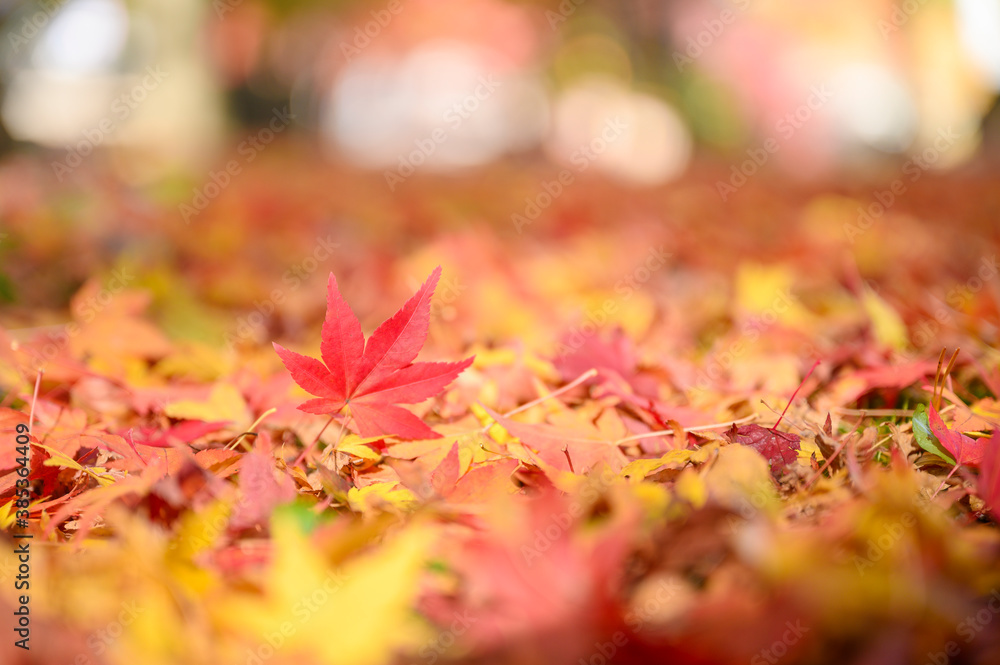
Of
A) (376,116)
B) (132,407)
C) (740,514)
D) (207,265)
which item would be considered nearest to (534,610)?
(740,514)

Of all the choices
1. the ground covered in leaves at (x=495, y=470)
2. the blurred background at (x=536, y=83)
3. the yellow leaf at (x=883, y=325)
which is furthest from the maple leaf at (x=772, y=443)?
the blurred background at (x=536, y=83)

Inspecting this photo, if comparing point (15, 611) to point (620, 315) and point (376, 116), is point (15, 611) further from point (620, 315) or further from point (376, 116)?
point (376, 116)

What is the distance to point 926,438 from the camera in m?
0.70

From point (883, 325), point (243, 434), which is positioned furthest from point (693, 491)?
point (883, 325)

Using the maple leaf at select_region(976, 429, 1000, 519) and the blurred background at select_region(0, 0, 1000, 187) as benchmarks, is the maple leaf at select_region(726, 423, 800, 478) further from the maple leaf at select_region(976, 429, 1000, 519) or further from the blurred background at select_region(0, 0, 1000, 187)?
the blurred background at select_region(0, 0, 1000, 187)

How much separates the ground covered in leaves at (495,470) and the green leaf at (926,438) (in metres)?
0.02

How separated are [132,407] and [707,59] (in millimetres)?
10097

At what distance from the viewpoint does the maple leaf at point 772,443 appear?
68 cm

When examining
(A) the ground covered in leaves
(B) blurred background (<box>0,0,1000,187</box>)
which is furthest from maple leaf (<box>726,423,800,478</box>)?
(B) blurred background (<box>0,0,1000,187</box>)

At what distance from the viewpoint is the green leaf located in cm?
69

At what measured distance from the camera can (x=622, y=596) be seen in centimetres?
50

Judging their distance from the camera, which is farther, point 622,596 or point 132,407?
point 132,407

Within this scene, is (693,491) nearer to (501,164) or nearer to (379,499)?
(379,499)

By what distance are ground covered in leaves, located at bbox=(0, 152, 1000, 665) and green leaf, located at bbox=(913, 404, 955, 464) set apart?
0.02m
